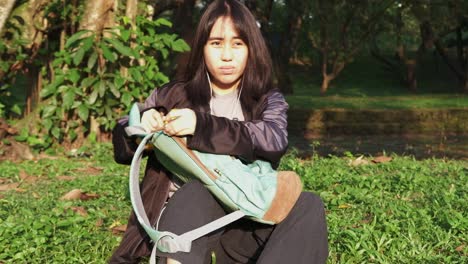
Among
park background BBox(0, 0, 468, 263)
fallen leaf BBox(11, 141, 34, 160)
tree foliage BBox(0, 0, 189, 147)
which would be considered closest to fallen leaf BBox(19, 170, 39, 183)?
park background BBox(0, 0, 468, 263)

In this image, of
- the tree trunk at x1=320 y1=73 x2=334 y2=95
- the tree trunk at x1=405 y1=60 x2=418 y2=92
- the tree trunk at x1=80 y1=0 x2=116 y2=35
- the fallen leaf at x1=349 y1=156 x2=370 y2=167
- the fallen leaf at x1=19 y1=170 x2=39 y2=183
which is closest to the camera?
the fallen leaf at x1=19 y1=170 x2=39 y2=183

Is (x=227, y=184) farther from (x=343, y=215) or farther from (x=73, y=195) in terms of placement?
(x=73, y=195)

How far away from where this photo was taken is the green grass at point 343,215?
11.0 ft

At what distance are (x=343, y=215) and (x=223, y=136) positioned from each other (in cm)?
145

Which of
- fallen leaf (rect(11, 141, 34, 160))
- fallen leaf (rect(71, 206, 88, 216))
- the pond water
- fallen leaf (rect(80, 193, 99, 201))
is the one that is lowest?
the pond water

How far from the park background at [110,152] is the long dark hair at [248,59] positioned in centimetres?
37

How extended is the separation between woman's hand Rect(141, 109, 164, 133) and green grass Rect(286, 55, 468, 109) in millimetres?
14135

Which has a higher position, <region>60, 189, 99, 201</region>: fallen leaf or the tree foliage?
the tree foliage

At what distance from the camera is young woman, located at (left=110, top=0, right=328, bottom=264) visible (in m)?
2.53

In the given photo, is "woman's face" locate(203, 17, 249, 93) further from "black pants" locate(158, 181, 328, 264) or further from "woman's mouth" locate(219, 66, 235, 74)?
"black pants" locate(158, 181, 328, 264)

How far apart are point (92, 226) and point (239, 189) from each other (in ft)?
4.68

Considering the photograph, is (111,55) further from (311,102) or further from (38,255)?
(311,102)

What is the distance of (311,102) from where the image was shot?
17594 mm

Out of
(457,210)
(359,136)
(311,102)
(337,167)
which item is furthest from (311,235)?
(311,102)
